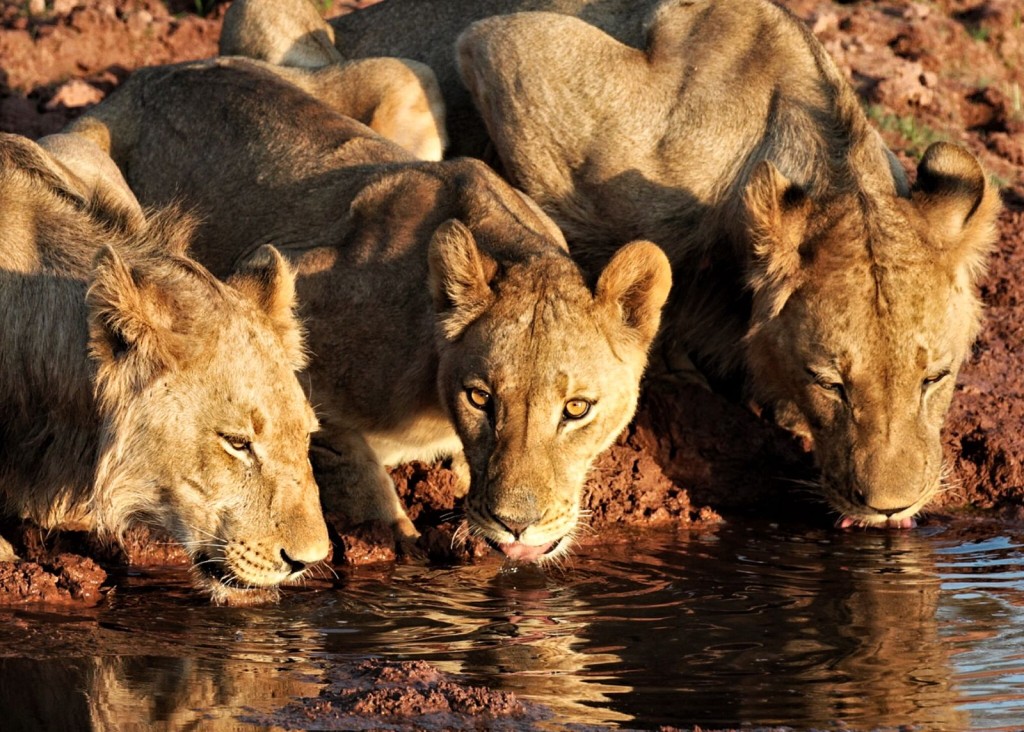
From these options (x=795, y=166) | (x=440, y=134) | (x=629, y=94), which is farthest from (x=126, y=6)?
(x=795, y=166)

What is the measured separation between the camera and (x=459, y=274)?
7211mm

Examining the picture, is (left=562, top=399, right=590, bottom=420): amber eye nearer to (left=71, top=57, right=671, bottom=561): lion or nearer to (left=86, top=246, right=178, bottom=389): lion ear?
(left=71, top=57, right=671, bottom=561): lion

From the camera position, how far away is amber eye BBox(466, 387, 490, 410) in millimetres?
7094

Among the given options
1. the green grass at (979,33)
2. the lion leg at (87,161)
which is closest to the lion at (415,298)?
the lion leg at (87,161)

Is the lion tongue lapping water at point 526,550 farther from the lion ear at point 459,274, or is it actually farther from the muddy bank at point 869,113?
the lion ear at point 459,274

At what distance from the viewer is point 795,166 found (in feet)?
28.2

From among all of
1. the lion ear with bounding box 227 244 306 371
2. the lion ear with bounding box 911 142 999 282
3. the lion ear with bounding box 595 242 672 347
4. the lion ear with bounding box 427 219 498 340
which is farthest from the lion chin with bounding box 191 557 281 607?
the lion ear with bounding box 911 142 999 282

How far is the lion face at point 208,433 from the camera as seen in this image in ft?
21.1

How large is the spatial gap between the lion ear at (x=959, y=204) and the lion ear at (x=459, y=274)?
7.04 feet

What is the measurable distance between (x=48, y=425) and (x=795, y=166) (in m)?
3.61

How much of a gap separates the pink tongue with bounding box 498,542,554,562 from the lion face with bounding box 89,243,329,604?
761 mm

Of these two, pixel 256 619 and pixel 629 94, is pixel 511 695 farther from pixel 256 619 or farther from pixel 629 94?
pixel 629 94

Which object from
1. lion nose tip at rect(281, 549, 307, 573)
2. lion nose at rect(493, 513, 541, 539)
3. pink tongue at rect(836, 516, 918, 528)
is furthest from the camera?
pink tongue at rect(836, 516, 918, 528)

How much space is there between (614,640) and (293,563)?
3.82 feet
